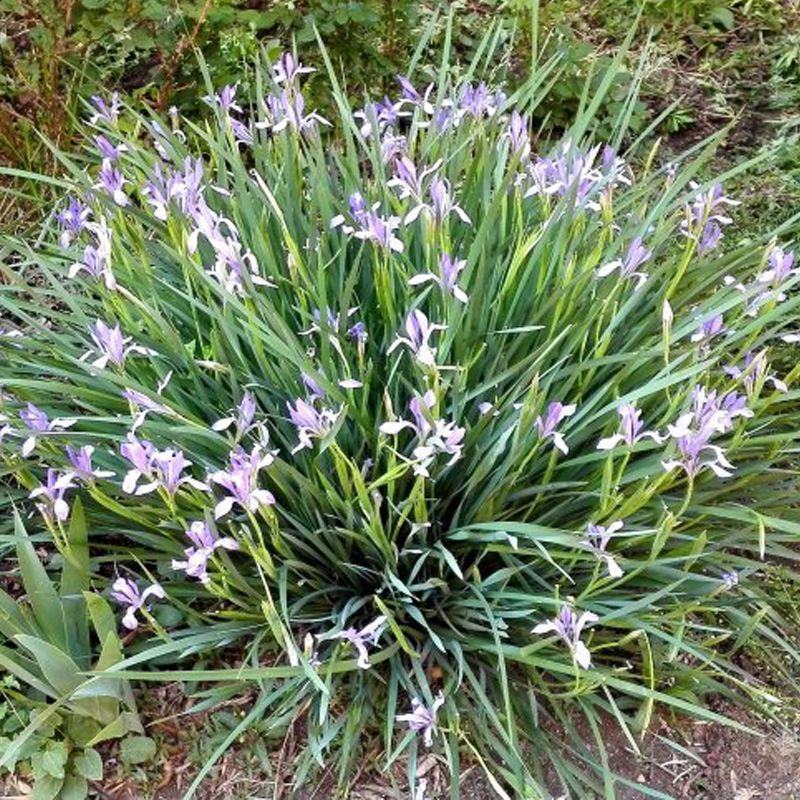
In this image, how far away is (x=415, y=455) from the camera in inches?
73.9

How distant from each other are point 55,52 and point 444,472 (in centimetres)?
191

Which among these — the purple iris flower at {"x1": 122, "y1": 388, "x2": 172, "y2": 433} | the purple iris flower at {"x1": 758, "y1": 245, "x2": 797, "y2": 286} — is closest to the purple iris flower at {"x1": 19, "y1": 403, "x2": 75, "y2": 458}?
the purple iris flower at {"x1": 122, "y1": 388, "x2": 172, "y2": 433}

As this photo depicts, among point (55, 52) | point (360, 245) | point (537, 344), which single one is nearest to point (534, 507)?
point (537, 344)

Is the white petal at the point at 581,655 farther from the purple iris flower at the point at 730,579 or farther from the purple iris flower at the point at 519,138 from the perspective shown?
the purple iris flower at the point at 519,138

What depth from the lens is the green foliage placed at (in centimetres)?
197

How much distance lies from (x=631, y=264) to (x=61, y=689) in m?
1.34

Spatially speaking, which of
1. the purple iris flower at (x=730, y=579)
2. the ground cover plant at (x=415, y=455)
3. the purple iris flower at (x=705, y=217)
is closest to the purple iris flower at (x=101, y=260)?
the ground cover plant at (x=415, y=455)

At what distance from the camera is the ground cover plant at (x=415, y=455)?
190 centimetres

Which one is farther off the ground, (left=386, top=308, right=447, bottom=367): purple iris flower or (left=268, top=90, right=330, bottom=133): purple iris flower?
(left=268, top=90, right=330, bottom=133): purple iris flower

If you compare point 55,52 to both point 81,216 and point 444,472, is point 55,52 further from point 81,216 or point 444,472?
point 444,472

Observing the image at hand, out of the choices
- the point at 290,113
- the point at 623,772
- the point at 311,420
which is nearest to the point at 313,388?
the point at 311,420

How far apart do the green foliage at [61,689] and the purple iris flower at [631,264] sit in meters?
1.10

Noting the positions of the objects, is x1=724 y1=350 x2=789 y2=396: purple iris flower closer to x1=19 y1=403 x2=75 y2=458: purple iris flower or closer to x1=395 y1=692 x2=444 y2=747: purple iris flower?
x1=395 y1=692 x2=444 y2=747: purple iris flower

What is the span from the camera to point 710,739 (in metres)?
2.19
